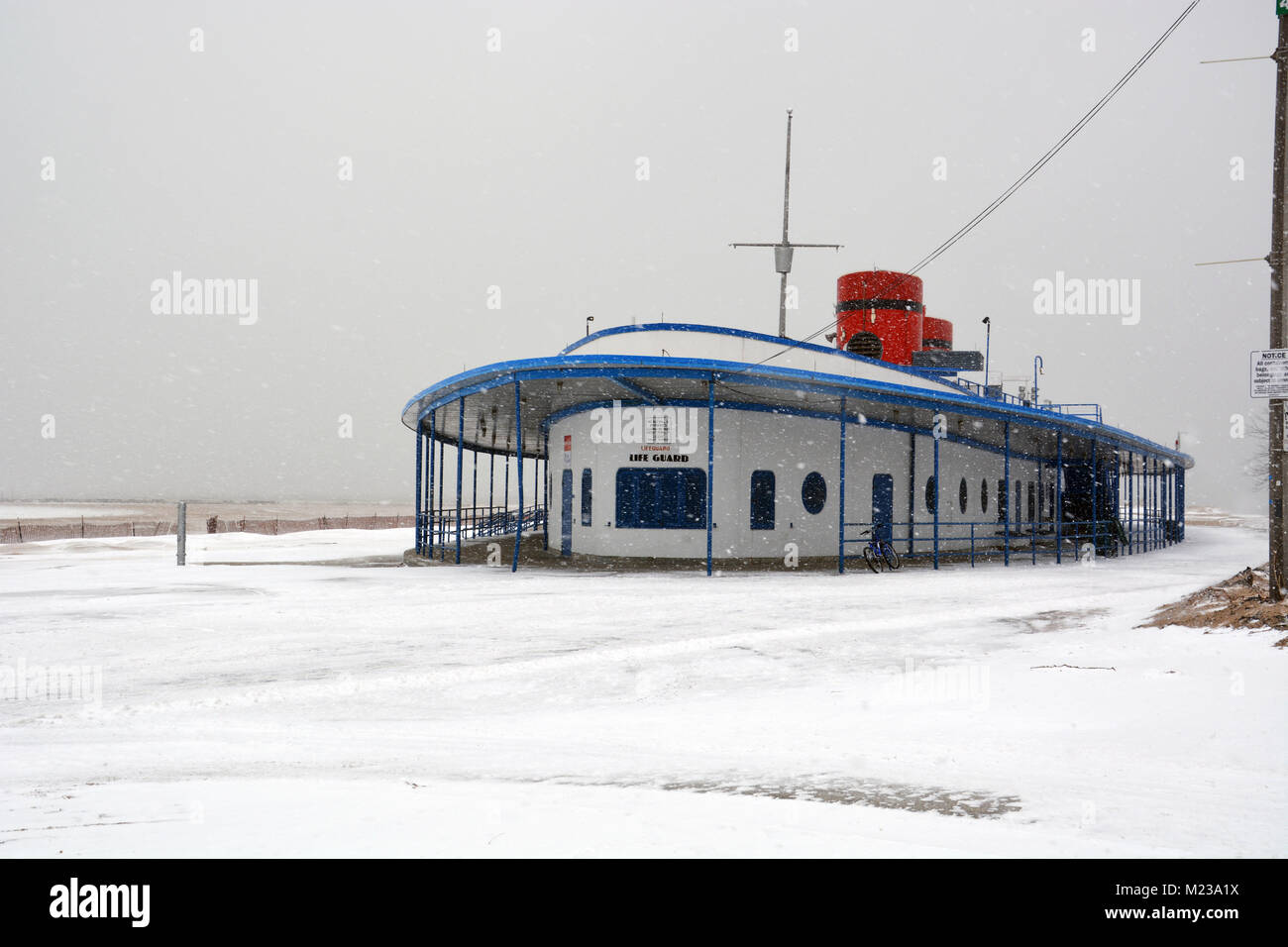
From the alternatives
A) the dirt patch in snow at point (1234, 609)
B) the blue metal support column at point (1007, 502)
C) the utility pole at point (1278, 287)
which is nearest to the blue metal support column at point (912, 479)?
the blue metal support column at point (1007, 502)

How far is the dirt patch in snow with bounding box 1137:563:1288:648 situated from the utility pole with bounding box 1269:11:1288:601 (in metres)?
0.37

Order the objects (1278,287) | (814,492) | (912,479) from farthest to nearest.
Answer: (912,479)
(814,492)
(1278,287)

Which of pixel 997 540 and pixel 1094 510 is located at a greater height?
pixel 1094 510

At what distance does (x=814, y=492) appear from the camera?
21.4 metres

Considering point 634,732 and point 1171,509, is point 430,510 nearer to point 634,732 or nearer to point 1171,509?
point 634,732

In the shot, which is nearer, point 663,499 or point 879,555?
point 879,555

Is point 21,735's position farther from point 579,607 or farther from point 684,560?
point 684,560

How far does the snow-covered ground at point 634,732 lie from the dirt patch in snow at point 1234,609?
0.41 m

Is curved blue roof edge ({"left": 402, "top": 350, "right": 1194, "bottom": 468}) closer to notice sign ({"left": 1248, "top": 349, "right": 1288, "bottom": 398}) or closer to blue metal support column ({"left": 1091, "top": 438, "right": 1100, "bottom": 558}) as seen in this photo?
blue metal support column ({"left": 1091, "top": 438, "right": 1100, "bottom": 558})

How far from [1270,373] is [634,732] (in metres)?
8.61

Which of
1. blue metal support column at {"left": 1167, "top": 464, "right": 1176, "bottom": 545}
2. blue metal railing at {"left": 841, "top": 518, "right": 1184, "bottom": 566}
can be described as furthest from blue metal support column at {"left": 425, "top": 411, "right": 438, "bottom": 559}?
blue metal support column at {"left": 1167, "top": 464, "right": 1176, "bottom": 545}

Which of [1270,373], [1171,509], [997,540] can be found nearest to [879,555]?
[1270,373]
